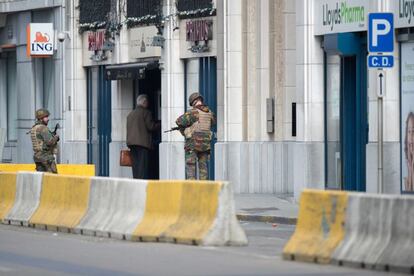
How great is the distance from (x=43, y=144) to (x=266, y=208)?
13.6 ft

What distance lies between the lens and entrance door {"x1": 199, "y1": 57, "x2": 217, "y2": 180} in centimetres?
3080

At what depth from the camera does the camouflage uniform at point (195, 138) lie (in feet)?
81.0

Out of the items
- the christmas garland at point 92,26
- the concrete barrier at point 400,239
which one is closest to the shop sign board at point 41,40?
the christmas garland at point 92,26

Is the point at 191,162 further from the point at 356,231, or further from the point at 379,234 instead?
the point at 379,234

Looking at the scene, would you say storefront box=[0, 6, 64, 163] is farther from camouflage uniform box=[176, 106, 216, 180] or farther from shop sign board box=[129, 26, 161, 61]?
camouflage uniform box=[176, 106, 216, 180]

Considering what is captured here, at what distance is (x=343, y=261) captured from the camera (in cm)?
1455

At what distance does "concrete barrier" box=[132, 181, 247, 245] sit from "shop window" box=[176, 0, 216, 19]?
1289 centimetres

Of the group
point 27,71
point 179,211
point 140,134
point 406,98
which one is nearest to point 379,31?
point 406,98

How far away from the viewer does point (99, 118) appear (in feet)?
120

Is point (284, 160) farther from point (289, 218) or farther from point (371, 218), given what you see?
point (371, 218)

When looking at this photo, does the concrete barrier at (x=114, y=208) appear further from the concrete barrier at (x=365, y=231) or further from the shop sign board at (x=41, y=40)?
the shop sign board at (x=41, y=40)

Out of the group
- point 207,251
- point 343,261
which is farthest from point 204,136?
point 343,261

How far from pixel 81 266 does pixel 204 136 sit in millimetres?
9708

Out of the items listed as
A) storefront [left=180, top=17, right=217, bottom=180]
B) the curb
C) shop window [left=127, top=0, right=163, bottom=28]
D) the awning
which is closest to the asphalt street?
the curb
